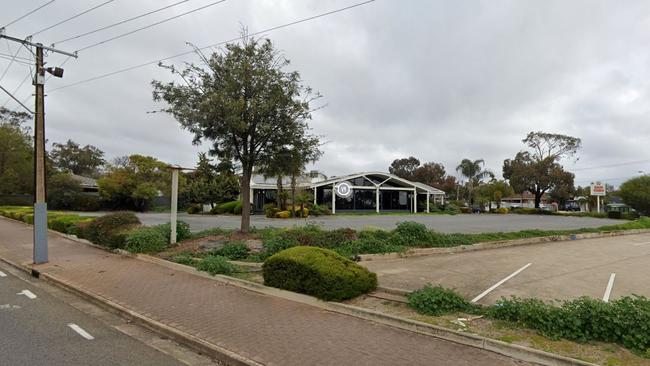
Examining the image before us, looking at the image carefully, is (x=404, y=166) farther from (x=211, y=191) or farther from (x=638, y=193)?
(x=211, y=191)

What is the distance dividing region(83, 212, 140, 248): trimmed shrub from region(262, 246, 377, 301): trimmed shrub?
7.89 m

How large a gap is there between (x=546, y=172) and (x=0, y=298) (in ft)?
232

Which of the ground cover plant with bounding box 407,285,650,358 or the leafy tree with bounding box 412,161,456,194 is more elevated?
the leafy tree with bounding box 412,161,456,194

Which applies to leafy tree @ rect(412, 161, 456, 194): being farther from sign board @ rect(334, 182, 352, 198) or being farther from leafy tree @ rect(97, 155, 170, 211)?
leafy tree @ rect(97, 155, 170, 211)

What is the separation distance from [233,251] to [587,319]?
8.73 meters

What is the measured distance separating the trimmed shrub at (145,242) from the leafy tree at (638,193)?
5340 centimetres

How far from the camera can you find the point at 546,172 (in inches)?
2574

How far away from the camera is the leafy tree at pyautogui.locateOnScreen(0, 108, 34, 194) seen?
46250 mm

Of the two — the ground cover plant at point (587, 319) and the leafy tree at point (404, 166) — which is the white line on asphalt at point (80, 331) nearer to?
the ground cover plant at point (587, 319)

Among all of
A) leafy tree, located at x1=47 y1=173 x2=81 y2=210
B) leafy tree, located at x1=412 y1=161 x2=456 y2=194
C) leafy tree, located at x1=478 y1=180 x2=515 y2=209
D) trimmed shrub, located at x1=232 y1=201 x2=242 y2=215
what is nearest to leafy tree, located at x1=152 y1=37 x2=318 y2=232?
trimmed shrub, located at x1=232 y1=201 x2=242 y2=215

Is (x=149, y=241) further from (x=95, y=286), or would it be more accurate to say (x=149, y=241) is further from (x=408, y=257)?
(x=408, y=257)

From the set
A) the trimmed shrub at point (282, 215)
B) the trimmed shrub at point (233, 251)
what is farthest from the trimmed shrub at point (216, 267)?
the trimmed shrub at point (282, 215)

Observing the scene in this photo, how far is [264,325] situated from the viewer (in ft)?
19.9

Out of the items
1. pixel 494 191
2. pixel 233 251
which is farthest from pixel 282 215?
pixel 494 191
